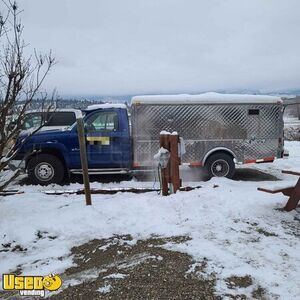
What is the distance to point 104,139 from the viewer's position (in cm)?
958

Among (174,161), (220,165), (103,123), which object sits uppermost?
(103,123)

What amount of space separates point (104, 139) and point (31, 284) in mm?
6006

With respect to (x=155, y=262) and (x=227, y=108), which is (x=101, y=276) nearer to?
(x=155, y=262)

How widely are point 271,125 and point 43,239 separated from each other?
7.08 m

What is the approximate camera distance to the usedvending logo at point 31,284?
370cm

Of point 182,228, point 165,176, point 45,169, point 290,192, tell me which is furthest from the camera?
point 45,169

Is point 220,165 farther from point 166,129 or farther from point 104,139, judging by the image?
point 104,139

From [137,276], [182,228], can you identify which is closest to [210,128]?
[182,228]

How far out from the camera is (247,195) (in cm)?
659

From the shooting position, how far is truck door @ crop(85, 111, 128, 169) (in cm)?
957

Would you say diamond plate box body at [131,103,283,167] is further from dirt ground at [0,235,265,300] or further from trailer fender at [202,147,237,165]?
dirt ground at [0,235,265,300]

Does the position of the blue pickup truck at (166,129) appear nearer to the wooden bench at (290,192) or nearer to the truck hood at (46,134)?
the truck hood at (46,134)

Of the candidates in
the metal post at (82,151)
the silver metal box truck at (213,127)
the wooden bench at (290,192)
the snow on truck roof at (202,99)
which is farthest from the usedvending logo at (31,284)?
the snow on truck roof at (202,99)

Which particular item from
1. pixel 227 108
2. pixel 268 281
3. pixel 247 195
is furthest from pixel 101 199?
pixel 227 108
